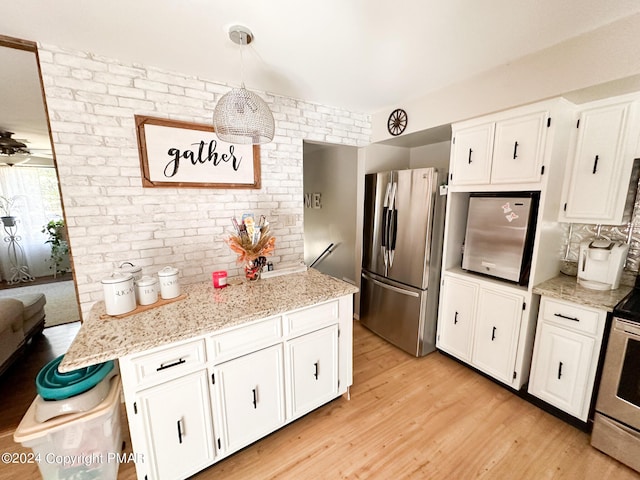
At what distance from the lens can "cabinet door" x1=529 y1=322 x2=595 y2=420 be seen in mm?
1702

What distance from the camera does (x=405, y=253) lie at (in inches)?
102

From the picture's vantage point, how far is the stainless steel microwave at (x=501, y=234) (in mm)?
1941

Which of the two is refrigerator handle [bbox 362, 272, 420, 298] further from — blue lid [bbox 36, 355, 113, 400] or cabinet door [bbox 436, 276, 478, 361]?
blue lid [bbox 36, 355, 113, 400]

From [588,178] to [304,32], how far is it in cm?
224

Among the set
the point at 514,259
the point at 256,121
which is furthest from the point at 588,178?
the point at 256,121

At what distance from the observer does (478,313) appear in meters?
2.24

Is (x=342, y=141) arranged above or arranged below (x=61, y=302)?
above

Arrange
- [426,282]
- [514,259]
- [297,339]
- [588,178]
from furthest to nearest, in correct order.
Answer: [426,282], [514,259], [588,178], [297,339]

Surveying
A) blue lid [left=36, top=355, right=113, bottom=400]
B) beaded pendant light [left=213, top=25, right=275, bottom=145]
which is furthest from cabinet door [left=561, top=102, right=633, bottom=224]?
blue lid [left=36, top=355, right=113, bottom=400]

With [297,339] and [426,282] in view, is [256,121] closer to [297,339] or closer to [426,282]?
[297,339]

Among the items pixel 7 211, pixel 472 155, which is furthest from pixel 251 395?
pixel 7 211

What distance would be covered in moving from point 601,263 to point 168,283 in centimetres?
305

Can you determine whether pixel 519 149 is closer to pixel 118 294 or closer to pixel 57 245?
pixel 118 294

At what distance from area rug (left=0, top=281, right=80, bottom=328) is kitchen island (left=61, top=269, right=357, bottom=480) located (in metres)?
2.45
